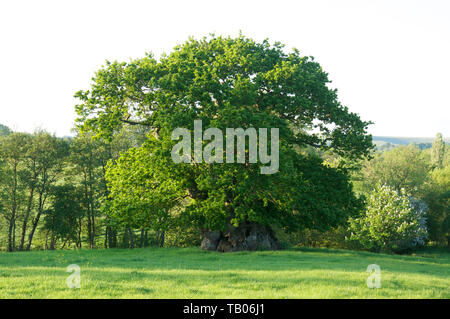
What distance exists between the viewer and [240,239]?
28594 millimetres

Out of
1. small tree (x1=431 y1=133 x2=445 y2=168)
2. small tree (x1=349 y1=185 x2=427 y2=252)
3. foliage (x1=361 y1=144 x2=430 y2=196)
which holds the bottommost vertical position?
small tree (x1=349 y1=185 x2=427 y2=252)

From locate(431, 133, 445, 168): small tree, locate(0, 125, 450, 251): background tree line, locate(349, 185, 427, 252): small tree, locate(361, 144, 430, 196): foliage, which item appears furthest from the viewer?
locate(431, 133, 445, 168): small tree

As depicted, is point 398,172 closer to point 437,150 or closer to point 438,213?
point 438,213

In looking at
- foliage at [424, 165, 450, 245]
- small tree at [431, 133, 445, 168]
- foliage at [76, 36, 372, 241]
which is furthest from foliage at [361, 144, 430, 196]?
small tree at [431, 133, 445, 168]

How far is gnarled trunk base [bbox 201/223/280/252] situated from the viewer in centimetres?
2859

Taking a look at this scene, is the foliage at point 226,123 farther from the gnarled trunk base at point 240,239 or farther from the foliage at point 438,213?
the foliage at point 438,213

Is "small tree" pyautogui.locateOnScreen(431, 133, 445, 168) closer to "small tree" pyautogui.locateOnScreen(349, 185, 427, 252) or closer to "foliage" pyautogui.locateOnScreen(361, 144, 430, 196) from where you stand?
"foliage" pyautogui.locateOnScreen(361, 144, 430, 196)

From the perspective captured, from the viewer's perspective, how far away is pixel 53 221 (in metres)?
48.1

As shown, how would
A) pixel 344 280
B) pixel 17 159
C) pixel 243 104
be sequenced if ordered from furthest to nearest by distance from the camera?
pixel 17 159
pixel 243 104
pixel 344 280

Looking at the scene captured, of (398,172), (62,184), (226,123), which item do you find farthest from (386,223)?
(62,184)

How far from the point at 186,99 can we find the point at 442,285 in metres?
17.8
